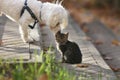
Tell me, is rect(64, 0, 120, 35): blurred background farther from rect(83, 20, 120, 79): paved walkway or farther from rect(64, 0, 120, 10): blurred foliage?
rect(83, 20, 120, 79): paved walkway

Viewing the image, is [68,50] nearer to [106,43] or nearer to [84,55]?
[84,55]

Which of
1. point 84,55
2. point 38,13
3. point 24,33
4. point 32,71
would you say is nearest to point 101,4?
point 84,55

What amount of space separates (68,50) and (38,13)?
2.76ft

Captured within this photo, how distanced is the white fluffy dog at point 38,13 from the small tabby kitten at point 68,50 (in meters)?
0.17

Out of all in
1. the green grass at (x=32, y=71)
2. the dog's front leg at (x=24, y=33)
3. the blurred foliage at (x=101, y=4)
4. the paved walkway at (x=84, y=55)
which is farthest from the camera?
the blurred foliage at (x=101, y=4)

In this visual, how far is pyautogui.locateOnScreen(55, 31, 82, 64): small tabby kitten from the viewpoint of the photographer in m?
8.50

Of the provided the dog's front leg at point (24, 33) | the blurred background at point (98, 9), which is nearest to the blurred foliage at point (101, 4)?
the blurred background at point (98, 9)

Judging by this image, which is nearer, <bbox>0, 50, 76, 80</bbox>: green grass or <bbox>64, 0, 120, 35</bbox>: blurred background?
<bbox>0, 50, 76, 80</bbox>: green grass

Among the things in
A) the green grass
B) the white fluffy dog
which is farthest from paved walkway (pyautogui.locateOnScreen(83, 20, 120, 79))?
the green grass

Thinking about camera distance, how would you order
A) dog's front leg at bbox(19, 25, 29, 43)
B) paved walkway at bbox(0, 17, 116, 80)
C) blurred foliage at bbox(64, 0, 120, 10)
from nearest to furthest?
1. paved walkway at bbox(0, 17, 116, 80)
2. dog's front leg at bbox(19, 25, 29, 43)
3. blurred foliage at bbox(64, 0, 120, 10)

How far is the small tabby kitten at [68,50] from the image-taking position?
27.9 ft

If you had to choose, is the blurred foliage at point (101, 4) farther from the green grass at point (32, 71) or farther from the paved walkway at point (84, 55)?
the green grass at point (32, 71)

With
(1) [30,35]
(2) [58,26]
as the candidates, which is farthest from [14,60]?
(1) [30,35]

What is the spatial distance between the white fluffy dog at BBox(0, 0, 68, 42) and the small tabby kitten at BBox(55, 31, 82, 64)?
17 centimetres
